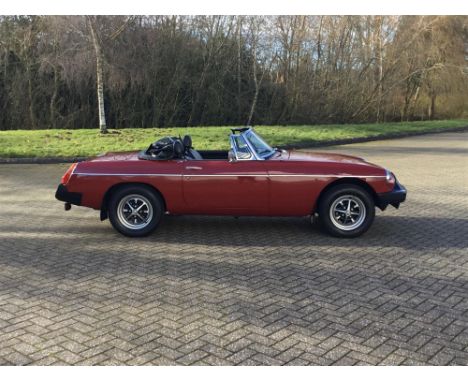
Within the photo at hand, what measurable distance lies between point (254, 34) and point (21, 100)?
13.1 metres

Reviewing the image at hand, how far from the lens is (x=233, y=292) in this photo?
4.41 metres

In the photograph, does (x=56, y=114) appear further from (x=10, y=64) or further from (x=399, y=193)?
(x=399, y=193)

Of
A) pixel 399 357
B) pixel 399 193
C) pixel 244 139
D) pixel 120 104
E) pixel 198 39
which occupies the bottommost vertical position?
pixel 399 357

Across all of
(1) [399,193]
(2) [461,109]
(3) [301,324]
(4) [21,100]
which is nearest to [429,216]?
(1) [399,193]

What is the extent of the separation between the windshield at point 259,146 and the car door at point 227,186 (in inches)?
10.3

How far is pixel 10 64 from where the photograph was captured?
23.4 meters

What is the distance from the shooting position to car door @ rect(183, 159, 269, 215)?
20.1 ft

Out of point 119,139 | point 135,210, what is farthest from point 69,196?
point 119,139

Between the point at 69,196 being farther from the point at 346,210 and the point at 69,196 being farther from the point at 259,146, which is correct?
the point at 346,210

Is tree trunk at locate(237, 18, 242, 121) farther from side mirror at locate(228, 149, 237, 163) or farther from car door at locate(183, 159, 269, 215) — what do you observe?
car door at locate(183, 159, 269, 215)

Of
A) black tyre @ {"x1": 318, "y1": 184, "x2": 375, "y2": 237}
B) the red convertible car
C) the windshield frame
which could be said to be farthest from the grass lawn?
black tyre @ {"x1": 318, "y1": 184, "x2": 375, "y2": 237}

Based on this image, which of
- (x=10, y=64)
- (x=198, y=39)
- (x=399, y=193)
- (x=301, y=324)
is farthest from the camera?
(x=198, y=39)

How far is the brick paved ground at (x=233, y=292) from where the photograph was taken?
3.38 meters

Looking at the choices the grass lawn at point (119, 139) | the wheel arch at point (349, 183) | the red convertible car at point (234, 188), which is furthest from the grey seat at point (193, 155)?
the grass lawn at point (119, 139)
